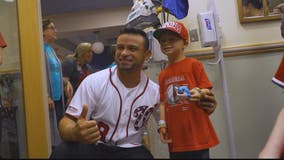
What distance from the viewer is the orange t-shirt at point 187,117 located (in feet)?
5.47

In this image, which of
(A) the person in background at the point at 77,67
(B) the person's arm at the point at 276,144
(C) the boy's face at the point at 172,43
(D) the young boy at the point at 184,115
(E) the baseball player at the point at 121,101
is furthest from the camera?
(A) the person in background at the point at 77,67

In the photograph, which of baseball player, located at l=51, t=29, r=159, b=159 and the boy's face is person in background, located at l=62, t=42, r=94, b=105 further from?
baseball player, located at l=51, t=29, r=159, b=159

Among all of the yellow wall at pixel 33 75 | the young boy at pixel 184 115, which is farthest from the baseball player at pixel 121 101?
the yellow wall at pixel 33 75

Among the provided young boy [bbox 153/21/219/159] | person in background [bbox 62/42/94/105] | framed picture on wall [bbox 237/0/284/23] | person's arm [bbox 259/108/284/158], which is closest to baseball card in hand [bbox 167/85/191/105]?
young boy [bbox 153/21/219/159]

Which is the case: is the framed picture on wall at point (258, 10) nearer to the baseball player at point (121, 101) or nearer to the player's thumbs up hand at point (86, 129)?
the baseball player at point (121, 101)

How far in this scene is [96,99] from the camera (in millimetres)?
1432

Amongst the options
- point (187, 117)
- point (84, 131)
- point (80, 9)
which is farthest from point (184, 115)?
point (80, 9)

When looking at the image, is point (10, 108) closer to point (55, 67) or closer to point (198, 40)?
point (55, 67)

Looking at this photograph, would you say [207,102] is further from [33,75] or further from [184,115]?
[33,75]

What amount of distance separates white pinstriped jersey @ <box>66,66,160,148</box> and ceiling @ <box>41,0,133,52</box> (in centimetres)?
327

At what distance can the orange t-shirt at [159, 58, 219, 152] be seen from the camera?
1.67 metres

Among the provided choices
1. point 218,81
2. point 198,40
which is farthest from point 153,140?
point 198,40

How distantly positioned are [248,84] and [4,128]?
157 centimetres

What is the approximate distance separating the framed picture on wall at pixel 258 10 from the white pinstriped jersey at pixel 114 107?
3.81ft
